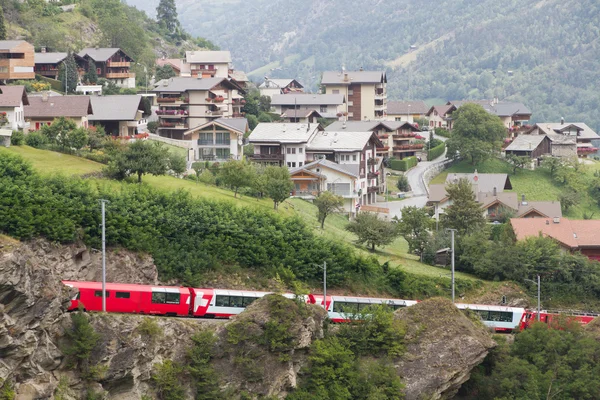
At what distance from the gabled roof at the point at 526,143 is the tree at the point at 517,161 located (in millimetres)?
2418

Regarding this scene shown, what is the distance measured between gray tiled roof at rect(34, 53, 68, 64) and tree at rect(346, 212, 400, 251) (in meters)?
48.4

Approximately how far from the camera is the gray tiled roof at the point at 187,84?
98.6 m

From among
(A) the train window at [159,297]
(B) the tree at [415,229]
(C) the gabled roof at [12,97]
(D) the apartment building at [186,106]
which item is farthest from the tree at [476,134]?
(A) the train window at [159,297]

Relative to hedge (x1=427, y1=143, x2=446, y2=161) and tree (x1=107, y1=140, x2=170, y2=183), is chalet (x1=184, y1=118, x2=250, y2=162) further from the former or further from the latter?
hedge (x1=427, y1=143, x2=446, y2=161)

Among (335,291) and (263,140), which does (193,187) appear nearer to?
(335,291)

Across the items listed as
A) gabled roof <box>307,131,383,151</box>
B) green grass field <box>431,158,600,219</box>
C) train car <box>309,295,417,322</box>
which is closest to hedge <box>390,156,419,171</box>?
green grass field <box>431,158,600,219</box>

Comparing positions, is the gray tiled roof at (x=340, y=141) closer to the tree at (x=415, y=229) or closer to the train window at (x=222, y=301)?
the tree at (x=415, y=229)

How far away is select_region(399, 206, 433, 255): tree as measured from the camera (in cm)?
6291

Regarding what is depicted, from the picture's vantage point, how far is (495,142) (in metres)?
104

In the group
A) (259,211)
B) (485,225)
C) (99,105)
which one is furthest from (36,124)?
(485,225)

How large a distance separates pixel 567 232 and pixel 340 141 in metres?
28.0

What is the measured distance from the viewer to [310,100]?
375 feet

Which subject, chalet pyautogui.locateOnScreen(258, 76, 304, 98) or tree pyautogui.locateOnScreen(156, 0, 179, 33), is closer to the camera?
chalet pyautogui.locateOnScreen(258, 76, 304, 98)

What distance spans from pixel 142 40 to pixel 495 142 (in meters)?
49.7
